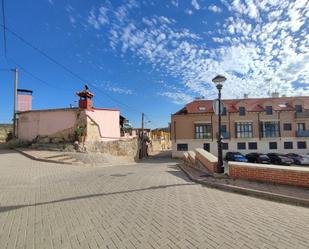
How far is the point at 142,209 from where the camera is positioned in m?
5.37

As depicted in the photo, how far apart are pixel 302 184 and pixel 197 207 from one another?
3.24m

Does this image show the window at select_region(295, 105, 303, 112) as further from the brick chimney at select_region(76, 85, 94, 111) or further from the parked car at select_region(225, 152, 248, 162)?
the brick chimney at select_region(76, 85, 94, 111)

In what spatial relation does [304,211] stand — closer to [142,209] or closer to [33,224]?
[142,209]

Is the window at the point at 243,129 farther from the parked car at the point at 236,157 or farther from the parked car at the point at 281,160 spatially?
the parked car at the point at 281,160

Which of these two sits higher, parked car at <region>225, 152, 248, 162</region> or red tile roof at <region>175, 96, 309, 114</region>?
red tile roof at <region>175, 96, 309, 114</region>

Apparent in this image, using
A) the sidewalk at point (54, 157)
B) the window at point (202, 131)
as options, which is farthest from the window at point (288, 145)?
the sidewalk at point (54, 157)

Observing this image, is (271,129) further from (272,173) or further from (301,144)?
(272,173)

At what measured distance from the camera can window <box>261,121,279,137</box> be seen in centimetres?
3725

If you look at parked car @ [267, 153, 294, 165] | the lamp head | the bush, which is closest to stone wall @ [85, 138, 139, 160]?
the bush

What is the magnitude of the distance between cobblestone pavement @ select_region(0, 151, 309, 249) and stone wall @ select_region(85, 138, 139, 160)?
1226cm

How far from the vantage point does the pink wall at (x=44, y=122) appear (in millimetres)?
19781

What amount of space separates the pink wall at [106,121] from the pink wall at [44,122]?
1836 mm

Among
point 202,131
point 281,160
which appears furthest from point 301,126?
point 202,131

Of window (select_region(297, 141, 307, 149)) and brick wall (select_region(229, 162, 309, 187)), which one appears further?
window (select_region(297, 141, 307, 149))
